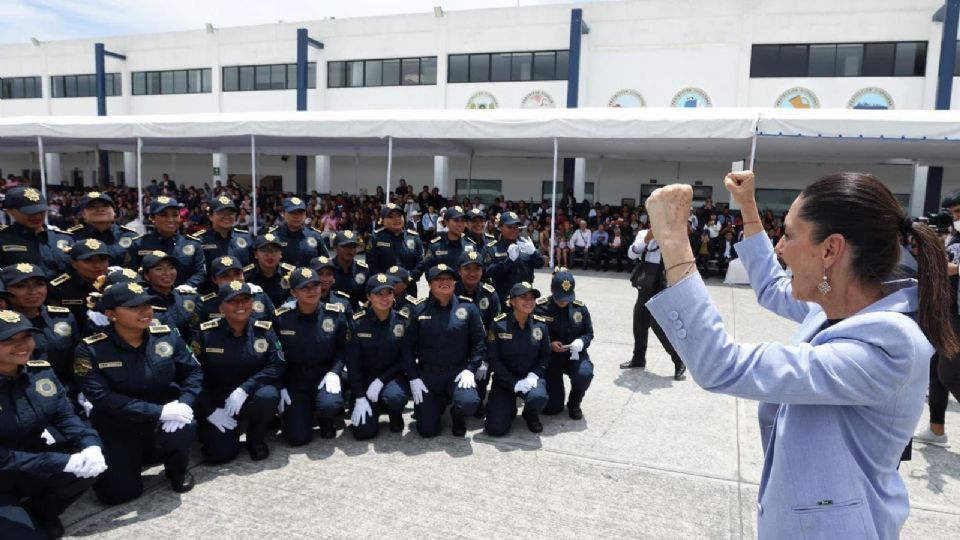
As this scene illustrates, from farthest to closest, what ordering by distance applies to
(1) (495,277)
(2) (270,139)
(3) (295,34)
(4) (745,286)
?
(3) (295,34), (2) (270,139), (4) (745,286), (1) (495,277)

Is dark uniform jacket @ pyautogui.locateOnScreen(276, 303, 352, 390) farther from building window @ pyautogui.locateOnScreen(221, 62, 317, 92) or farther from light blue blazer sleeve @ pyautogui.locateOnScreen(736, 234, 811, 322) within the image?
building window @ pyautogui.locateOnScreen(221, 62, 317, 92)

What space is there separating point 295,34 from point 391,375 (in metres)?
22.6

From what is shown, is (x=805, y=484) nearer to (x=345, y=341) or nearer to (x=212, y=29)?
(x=345, y=341)

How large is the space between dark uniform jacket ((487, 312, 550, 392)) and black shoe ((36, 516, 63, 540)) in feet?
9.14

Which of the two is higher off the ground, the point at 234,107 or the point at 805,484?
the point at 234,107

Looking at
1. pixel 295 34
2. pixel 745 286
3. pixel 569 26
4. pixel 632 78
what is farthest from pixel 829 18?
pixel 295 34

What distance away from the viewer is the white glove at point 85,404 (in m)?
3.52

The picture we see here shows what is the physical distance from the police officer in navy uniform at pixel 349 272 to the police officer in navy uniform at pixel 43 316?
2.30 metres

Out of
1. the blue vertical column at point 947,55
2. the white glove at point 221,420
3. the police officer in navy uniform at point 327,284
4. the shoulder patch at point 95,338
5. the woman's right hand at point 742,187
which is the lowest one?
the white glove at point 221,420

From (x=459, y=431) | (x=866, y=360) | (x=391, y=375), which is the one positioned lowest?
(x=459, y=431)

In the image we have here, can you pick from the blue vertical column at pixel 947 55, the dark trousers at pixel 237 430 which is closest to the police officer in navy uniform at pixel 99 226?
the dark trousers at pixel 237 430

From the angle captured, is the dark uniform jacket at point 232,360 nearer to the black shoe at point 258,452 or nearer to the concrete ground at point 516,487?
the black shoe at point 258,452

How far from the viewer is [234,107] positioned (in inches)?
982

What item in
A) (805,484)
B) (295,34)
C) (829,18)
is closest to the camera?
(805,484)
